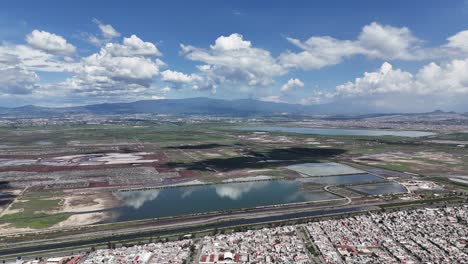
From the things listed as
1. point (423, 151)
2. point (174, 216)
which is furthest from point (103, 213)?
point (423, 151)

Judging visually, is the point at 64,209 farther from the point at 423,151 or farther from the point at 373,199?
the point at 423,151

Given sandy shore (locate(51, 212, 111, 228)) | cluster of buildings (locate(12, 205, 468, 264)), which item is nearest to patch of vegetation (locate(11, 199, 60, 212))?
sandy shore (locate(51, 212, 111, 228))

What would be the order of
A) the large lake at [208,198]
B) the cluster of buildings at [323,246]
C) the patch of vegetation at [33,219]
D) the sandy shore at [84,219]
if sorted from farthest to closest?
the large lake at [208,198] < the sandy shore at [84,219] < the patch of vegetation at [33,219] < the cluster of buildings at [323,246]

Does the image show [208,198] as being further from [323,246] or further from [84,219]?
[323,246]

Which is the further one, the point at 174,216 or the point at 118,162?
the point at 118,162

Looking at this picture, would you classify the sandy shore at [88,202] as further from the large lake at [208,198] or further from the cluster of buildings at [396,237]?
the cluster of buildings at [396,237]

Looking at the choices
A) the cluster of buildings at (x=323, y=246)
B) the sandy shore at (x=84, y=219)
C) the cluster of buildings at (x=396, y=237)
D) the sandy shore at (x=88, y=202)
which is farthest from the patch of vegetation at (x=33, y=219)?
the cluster of buildings at (x=396, y=237)
